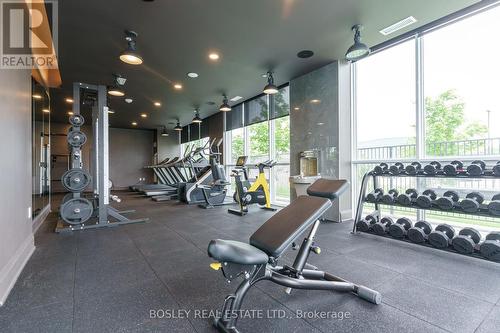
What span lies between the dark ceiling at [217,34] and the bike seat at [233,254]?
3046mm

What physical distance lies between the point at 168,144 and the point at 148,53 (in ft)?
30.5

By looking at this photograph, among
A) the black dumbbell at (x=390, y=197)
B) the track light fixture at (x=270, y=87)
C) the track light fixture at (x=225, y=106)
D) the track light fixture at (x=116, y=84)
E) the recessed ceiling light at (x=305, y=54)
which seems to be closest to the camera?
the black dumbbell at (x=390, y=197)

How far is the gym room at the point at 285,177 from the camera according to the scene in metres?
1.87

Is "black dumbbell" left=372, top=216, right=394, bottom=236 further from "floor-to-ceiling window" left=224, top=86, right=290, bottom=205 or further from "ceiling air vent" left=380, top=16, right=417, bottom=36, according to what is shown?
"floor-to-ceiling window" left=224, top=86, right=290, bottom=205

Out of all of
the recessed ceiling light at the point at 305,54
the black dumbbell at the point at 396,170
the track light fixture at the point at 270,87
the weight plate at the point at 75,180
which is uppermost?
the recessed ceiling light at the point at 305,54

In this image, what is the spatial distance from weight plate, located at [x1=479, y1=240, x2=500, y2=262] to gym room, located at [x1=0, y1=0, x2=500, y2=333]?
0.02 metres

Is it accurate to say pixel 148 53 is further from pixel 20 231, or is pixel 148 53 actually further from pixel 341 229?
pixel 341 229

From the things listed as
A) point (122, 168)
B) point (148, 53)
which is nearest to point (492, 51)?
point (148, 53)

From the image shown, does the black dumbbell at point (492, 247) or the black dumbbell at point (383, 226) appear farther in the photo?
the black dumbbell at point (383, 226)

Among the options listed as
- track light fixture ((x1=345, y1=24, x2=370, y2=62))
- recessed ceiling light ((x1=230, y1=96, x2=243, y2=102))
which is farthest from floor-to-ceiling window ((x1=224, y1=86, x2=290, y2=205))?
track light fixture ((x1=345, y1=24, x2=370, y2=62))

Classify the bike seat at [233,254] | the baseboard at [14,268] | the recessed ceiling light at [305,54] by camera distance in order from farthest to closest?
1. the recessed ceiling light at [305,54]
2. the baseboard at [14,268]
3. the bike seat at [233,254]

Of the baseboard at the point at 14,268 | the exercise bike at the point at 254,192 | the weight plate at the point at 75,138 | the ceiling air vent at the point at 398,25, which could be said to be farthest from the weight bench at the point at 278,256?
the weight plate at the point at 75,138

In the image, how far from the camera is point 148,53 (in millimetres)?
4531

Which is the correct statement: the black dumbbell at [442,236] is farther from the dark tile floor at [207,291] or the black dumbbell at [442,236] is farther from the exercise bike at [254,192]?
the exercise bike at [254,192]
